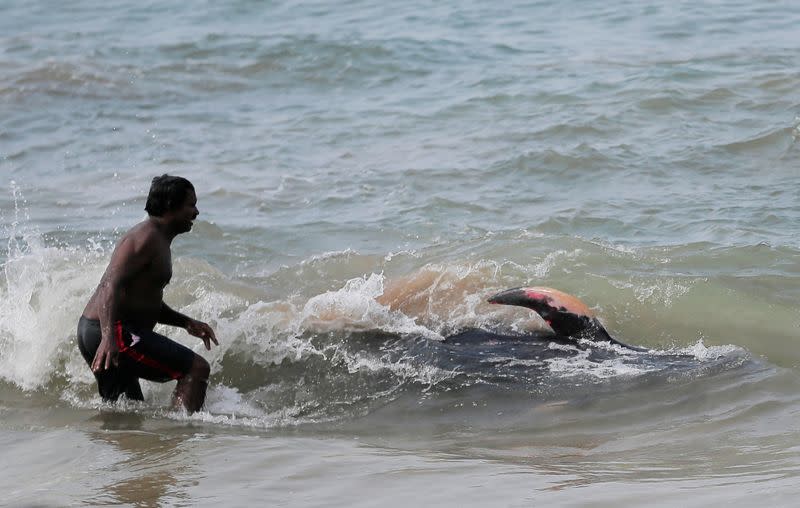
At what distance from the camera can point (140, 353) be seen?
6426mm

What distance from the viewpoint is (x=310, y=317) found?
25.6 ft

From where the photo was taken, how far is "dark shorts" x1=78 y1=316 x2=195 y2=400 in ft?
21.0

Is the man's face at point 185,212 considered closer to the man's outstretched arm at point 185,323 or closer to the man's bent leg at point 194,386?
the man's outstretched arm at point 185,323

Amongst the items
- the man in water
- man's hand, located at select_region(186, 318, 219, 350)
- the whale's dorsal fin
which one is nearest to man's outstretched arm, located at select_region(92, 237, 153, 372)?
the man in water

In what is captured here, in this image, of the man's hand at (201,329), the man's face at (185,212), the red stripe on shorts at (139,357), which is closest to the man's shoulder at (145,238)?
the man's face at (185,212)

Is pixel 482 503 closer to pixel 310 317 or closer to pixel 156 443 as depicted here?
pixel 156 443

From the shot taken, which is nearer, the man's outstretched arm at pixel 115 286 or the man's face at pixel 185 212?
the man's outstretched arm at pixel 115 286

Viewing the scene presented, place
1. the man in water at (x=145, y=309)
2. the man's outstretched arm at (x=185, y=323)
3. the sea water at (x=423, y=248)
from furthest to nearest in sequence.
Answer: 1. the man's outstretched arm at (x=185, y=323)
2. the man in water at (x=145, y=309)
3. the sea water at (x=423, y=248)

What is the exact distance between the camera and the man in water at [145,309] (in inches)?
248

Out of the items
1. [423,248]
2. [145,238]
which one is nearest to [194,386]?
[145,238]

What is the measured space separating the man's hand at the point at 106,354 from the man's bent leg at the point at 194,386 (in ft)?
1.65

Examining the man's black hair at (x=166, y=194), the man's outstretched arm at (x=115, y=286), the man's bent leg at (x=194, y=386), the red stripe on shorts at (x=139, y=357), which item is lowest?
the man's bent leg at (x=194, y=386)

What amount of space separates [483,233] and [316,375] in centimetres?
317

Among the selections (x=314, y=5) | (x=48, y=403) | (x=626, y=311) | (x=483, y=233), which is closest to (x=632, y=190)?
(x=483, y=233)
